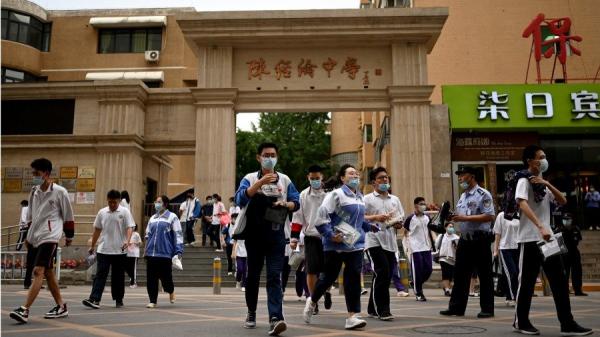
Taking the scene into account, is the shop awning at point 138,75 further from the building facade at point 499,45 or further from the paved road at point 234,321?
the paved road at point 234,321

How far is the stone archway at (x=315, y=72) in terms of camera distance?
2034cm

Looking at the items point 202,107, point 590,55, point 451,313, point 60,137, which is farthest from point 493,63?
point 451,313

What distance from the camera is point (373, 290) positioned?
7.00 metres

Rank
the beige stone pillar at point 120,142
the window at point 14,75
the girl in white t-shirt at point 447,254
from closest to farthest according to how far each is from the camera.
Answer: the girl in white t-shirt at point 447,254 → the beige stone pillar at point 120,142 → the window at point 14,75

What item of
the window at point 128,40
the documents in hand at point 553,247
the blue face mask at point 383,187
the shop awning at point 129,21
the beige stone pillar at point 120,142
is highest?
the shop awning at point 129,21

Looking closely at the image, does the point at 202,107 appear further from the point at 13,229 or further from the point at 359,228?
the point at 359,228

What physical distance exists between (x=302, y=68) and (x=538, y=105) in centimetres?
920

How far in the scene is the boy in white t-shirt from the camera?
17.7ft

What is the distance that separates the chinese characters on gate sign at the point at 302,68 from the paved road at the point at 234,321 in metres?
13.4

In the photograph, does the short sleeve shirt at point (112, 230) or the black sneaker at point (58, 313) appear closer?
the black sneaker at point (58, 313)

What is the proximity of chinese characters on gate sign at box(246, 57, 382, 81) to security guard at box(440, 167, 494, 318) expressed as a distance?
47.6ft

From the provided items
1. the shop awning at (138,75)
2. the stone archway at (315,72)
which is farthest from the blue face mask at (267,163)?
the shop awning at (138,75)

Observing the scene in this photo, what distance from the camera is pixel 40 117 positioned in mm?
20984

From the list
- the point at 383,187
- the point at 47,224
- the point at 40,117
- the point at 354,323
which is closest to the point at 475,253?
the point at 383,187
